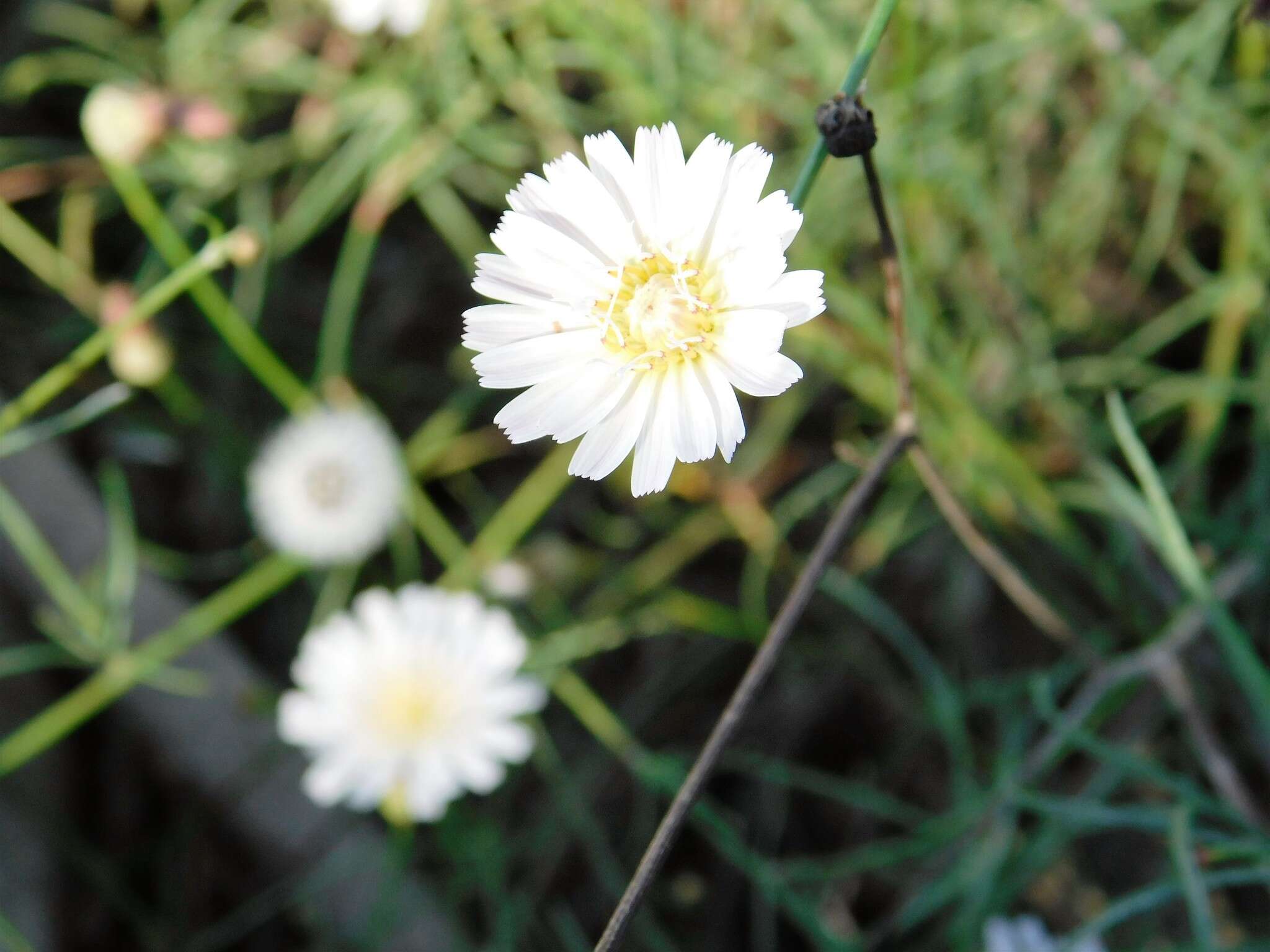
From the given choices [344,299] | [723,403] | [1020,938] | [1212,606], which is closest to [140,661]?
[344,299]

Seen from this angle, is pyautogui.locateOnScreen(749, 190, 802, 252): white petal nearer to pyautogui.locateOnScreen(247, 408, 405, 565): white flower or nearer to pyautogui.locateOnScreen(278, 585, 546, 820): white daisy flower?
pyautogui.locateOnScreen(278, 585, 546, 820): white daisy flower

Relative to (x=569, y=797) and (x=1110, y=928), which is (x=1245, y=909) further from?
(x=569, y=797)

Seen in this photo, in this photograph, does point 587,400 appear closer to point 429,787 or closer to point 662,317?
point 662,317

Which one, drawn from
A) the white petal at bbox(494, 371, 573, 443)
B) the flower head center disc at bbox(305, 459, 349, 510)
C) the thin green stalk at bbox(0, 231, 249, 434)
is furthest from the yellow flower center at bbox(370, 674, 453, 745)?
the white petal at bbox(494, 371, 573, 443)

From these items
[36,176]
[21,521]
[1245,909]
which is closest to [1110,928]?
[1245,909]

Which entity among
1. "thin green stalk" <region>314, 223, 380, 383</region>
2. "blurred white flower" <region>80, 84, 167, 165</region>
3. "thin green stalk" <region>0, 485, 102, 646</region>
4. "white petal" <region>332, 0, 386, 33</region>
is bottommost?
"thin green stalk" <region>0, 485, 102, 646</region>

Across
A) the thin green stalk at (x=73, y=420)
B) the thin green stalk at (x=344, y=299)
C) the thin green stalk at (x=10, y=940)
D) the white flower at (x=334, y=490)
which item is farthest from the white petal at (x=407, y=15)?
the thin green stalk at (x=10, y=940)
